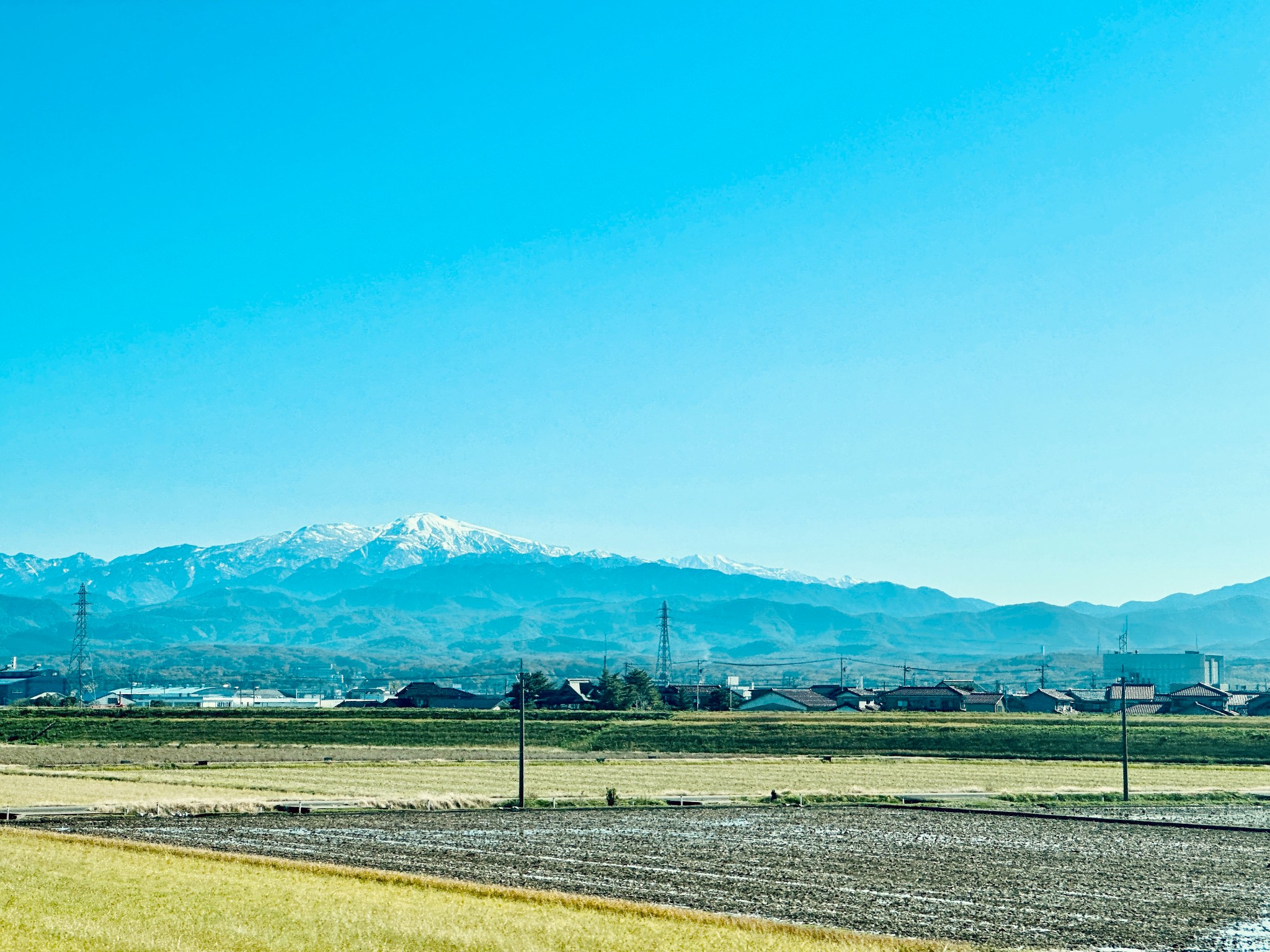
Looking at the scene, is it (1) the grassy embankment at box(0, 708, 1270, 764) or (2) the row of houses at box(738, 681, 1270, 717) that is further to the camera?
(2) the row of houses at box(738, 681, 1270, 717)

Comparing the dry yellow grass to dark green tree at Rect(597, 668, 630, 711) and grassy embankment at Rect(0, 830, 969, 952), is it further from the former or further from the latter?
dark green tree at Rect(597, 668, 630, 711)

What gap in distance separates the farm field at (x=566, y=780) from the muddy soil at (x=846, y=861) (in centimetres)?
731

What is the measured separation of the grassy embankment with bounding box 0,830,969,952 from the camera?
2109cm

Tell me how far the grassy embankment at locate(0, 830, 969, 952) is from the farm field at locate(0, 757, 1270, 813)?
1955 cm

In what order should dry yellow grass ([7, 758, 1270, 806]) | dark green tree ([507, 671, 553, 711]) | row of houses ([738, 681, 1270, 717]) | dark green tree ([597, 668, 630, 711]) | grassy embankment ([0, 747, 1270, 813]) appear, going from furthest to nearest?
1. dark green tree ([507, 671, 553, 711])
2. dark green tree ([597, 668, 630, 711])
3. row of houses ([738, 681, 1270, 717])
4. dry yellow grass ([7, 758, 1270, 806])
5. grassy embankment ([0, 747, 1270, 813])

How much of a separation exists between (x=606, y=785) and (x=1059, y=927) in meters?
39.6

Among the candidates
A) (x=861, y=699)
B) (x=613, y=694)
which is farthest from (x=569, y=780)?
(x=861, y=699)

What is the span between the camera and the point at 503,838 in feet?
128

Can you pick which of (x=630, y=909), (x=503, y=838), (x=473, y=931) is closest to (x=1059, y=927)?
(x=630, y=909)

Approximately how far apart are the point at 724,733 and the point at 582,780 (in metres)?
37.0

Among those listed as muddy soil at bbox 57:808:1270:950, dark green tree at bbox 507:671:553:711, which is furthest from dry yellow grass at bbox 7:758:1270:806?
dark green tree at bbox 507:671:553:711

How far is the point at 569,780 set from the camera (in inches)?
2559

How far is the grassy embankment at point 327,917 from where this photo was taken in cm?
2109

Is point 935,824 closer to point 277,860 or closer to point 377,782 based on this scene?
point 277,860
